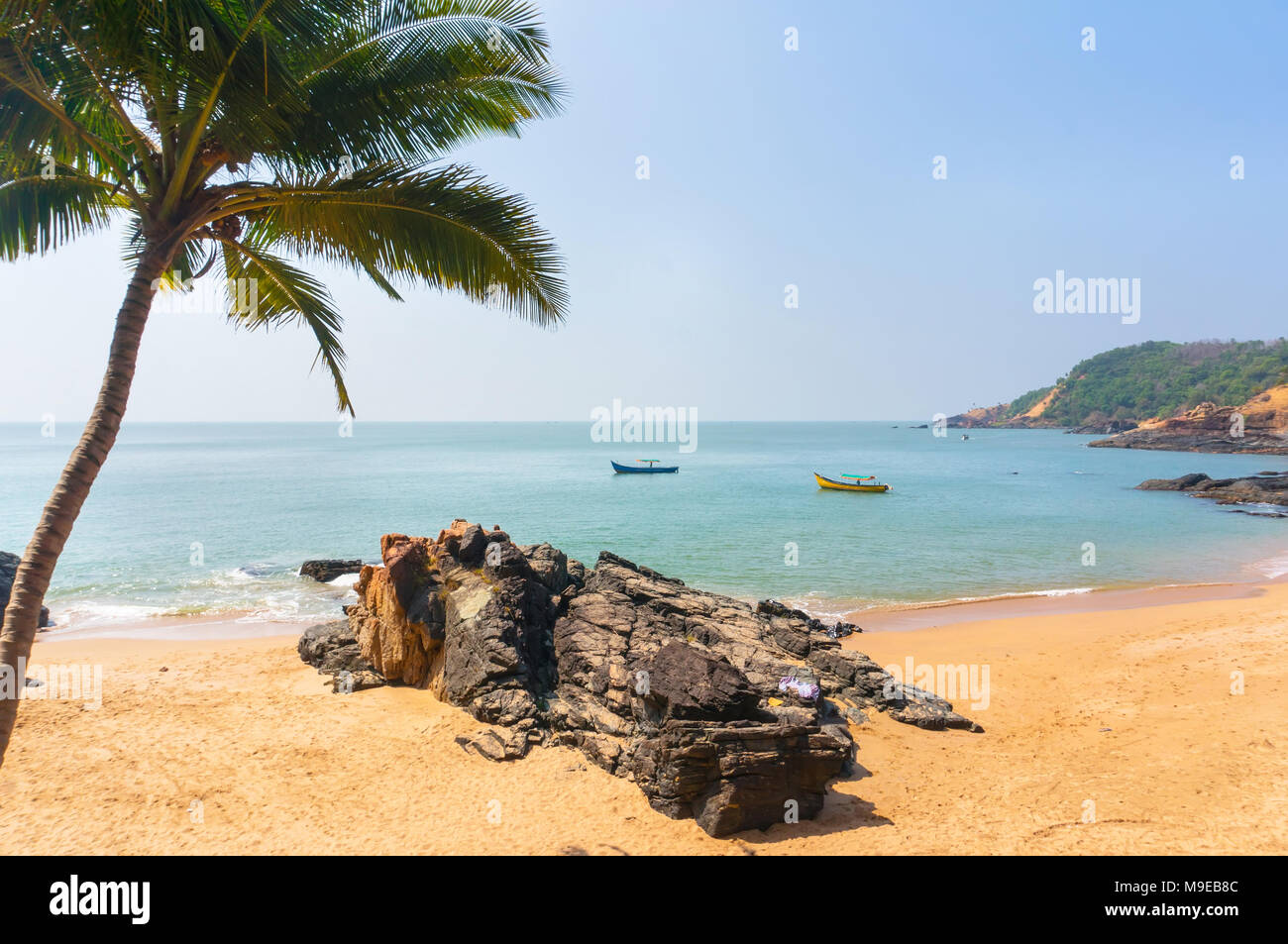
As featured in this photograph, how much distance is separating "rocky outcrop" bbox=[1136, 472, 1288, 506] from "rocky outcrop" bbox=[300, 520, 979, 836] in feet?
170

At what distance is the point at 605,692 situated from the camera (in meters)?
10.6

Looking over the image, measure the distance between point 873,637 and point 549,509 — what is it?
1287 inches

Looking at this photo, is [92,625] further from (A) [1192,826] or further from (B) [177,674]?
(A) [1192,826]

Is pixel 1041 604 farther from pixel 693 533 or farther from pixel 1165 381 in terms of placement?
pixel 1165 381

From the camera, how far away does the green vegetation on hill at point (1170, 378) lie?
132375mm

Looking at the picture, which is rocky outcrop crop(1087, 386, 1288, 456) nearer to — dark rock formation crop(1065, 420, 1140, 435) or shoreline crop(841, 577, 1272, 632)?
dark rock formation crop(1065, 420, 1140, 435)

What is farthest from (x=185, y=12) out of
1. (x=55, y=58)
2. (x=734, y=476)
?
(x=734, y=476)

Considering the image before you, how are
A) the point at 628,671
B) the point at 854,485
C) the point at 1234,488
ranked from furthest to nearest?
1. the point at 854,485
2. the point at 1234,488
3. the point at 628,671

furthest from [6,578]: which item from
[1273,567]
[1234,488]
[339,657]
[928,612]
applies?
[1234,488]

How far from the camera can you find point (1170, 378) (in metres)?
161

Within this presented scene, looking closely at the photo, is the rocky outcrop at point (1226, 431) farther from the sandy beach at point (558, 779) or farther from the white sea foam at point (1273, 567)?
the sandy beach at point (558, 779)

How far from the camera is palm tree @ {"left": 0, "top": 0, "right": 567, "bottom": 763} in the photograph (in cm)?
482

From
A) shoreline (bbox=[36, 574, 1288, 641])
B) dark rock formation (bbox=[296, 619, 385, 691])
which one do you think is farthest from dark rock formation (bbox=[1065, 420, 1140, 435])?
dark rock formation (bbox=[296, 619, 385, 691])

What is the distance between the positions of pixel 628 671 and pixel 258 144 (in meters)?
8.52
